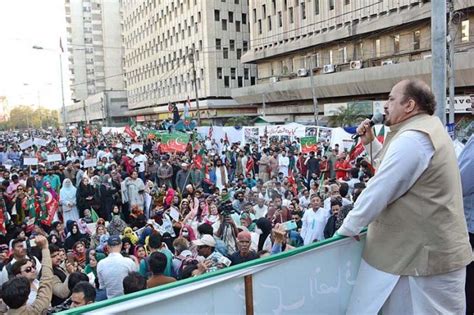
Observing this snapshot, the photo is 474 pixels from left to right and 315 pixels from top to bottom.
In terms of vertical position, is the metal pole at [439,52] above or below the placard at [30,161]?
above

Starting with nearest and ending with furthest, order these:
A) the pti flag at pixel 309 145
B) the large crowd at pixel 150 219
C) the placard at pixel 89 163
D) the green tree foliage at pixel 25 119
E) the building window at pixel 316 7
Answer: the large crowd at pixel 150 219, the placard at pixel 89 163, the pti flag at pixel 309 145, the building window at pixel 316 7, the green tree foliage at pixel 25 119

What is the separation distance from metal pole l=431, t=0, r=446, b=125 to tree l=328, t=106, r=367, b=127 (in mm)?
22964

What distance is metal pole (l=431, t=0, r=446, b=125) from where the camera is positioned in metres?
6.59

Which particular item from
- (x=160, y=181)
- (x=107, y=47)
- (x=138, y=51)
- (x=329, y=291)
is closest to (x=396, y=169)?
(x=329, y=291)

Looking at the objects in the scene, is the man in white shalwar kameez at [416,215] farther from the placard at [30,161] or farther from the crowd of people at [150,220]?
the placard at [30,161]

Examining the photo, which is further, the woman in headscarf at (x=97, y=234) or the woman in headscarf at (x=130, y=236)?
the woman in headscarf at (x=97, y=234)

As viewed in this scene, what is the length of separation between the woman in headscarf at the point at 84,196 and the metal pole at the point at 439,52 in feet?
25.9

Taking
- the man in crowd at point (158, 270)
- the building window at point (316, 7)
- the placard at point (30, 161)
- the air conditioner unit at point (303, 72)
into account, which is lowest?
the man in crowd at point (158, 270)

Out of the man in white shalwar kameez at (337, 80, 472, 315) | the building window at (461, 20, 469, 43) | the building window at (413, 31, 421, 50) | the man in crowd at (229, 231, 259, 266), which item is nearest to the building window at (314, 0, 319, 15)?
the building window at (413, 31, 421, 50)

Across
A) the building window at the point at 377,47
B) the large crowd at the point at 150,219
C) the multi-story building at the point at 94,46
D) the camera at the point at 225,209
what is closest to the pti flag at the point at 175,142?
the large crowd at the point at 150,219

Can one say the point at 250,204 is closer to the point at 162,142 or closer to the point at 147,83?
the point at 162,142

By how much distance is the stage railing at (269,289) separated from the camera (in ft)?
7.39

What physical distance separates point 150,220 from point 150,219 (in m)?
0.54

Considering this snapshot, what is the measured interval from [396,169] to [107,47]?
111360 mm
